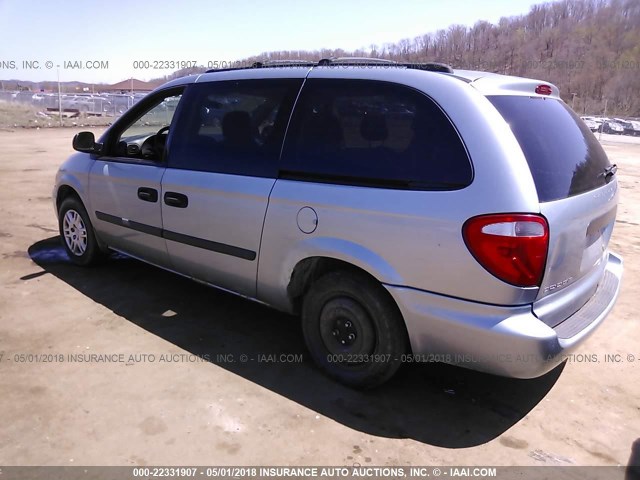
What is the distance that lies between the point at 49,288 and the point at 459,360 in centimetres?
370

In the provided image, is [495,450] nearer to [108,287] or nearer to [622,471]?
[622,471]

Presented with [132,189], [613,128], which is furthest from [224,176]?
[613,128]

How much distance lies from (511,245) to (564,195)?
49 centimetres

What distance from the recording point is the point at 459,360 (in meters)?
2.68

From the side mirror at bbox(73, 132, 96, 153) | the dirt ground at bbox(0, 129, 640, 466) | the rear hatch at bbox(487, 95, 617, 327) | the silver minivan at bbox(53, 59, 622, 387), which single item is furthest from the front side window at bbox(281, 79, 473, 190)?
the side mirror at bbox(73, 132, 96, 153)

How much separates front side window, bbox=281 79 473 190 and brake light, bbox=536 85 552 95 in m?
0.82

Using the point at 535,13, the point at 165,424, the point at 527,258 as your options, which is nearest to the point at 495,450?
the point at 527,258

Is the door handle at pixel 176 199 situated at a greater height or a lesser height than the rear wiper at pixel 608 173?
lesser

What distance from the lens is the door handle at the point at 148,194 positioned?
12.9ft

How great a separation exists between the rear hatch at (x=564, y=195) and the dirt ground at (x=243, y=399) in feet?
2.25

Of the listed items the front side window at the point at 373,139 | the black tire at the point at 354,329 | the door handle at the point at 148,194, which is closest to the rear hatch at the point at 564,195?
the front side window at the point at 373,139

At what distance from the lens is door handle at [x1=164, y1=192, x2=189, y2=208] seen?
3.70 meters

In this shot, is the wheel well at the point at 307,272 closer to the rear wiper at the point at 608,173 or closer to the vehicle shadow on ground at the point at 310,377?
the vehicle shadow on ground at the point at 310,377

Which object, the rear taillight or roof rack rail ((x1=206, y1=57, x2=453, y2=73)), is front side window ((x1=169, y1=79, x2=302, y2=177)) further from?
the rear taillight
